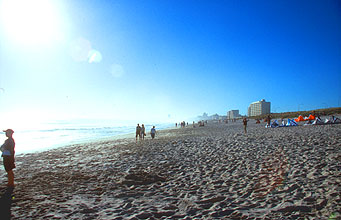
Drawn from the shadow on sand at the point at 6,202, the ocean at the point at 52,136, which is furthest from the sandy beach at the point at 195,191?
the ocean at the point at 52,136

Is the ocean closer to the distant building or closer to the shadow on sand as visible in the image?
the shadow on sand

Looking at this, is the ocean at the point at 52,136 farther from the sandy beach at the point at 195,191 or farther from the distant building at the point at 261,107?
the distant building at the point at 261,107

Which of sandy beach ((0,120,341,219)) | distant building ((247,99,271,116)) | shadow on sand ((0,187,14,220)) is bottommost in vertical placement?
shadow on sand ((0,187,14,220))

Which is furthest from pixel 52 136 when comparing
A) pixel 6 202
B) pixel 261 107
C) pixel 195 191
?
pixel 261 107

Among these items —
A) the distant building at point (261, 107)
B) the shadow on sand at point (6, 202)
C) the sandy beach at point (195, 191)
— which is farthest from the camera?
the distant building at point (261, 107)

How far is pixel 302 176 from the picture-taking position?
18.3 feet

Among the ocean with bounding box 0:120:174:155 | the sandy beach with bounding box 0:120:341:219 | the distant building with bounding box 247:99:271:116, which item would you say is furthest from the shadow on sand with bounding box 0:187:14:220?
the distant building with bounding box 247:99:271:116

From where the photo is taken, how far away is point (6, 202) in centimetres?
499

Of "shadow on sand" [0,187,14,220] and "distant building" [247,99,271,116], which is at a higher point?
"distant building" [247,99,271,116]

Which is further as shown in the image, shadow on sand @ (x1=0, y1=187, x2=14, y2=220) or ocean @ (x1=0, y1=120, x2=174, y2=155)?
ocean @ (x1=0, y1=120, x2=174, y2=155)

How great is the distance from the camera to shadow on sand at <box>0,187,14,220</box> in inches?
169

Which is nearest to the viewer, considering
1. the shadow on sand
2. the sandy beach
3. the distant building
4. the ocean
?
the sandy beach

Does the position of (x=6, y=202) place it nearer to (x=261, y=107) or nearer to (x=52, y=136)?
(x=52, y=136)

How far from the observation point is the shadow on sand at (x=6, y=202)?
4.28 meters
